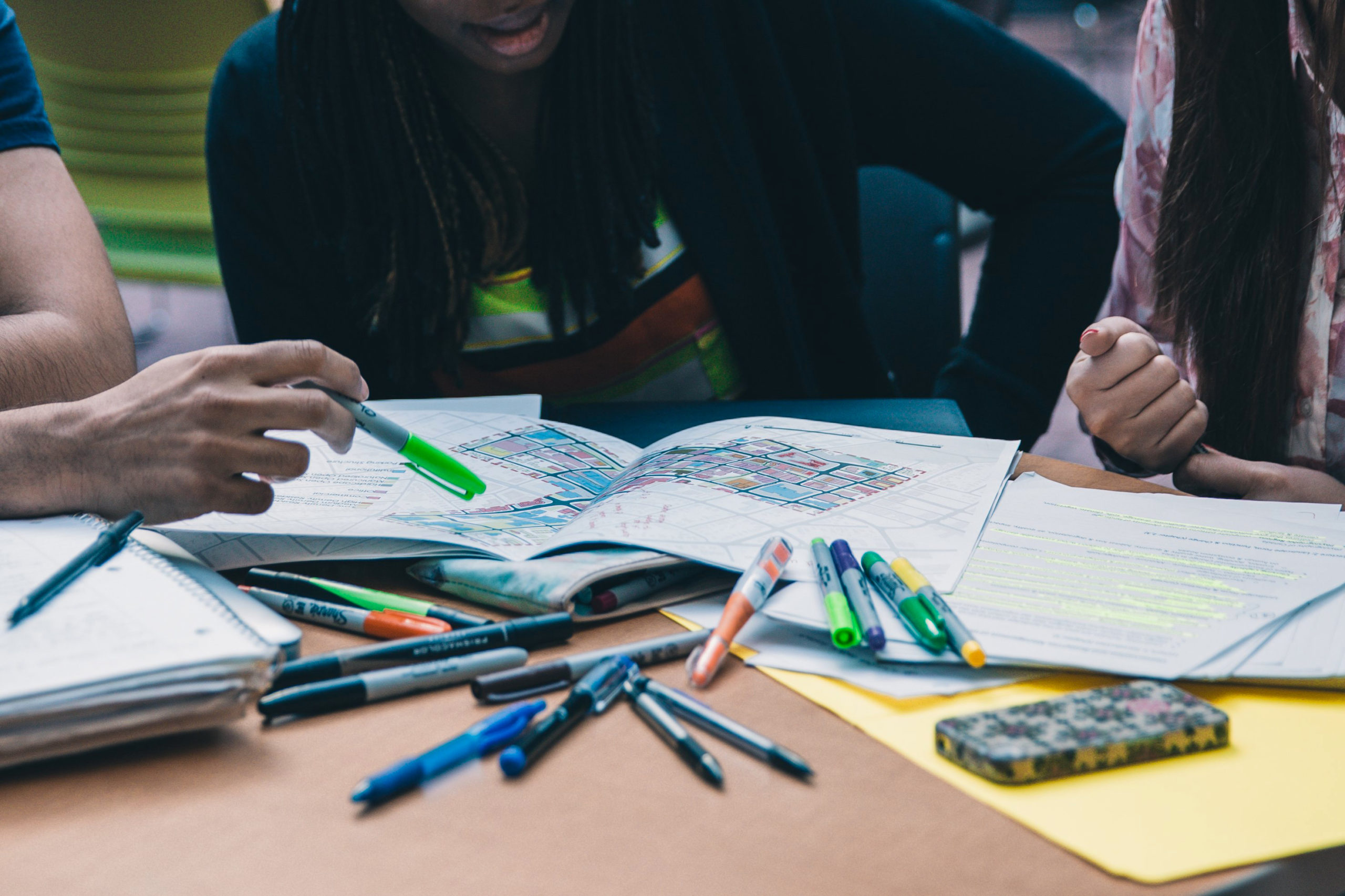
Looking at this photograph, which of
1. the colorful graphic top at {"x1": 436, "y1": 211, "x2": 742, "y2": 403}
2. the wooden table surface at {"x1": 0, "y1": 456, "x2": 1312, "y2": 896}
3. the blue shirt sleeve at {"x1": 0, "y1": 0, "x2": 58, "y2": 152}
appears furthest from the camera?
the colorful graphic top at {"x1": 436, "y1": 211, "x2": 742, "y2": 403}

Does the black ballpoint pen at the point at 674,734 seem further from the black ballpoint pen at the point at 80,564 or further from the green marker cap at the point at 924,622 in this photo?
the black ballpoint pen at the point at 80,564

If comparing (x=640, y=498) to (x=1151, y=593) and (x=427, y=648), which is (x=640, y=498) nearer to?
(x=427, y=648)

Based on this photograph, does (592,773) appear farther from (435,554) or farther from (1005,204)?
(1005,204)

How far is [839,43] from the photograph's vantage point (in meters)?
1.08

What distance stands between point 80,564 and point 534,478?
11.1 inches

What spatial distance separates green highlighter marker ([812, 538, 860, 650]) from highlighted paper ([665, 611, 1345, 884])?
0.9 inches

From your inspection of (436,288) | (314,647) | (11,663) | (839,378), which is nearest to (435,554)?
(314,647)

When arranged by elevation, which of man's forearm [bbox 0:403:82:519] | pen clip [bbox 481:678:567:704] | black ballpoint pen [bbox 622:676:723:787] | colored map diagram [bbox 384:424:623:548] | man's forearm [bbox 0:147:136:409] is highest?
man's forearm [bbox 0:147:136:409]

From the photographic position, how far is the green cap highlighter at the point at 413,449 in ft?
1.95

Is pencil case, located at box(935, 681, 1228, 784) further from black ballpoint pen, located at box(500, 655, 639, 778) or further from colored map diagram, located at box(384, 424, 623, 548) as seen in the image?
colored map diagram, located at box(384, 424, 623, 548)

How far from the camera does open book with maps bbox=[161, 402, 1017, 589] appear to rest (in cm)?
56

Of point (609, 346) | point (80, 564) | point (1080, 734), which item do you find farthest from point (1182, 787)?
point (609, 346)

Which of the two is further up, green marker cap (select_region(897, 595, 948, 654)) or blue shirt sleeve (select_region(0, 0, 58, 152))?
blue shirt sleeve (select_region(0, 0, 58, 152))

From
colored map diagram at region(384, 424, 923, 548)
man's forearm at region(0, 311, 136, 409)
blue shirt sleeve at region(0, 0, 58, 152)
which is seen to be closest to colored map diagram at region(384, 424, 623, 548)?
colored map diagram at region(384, 424, 923, 548)
